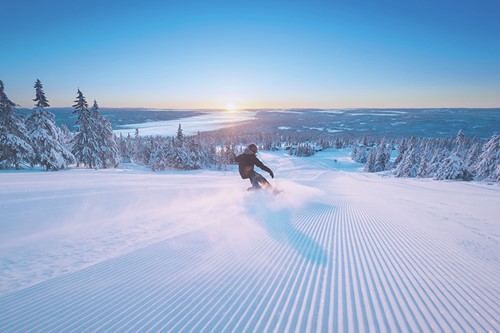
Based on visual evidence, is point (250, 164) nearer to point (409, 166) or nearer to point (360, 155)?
point (409, 166)

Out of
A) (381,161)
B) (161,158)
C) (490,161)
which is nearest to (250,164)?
(490,161)

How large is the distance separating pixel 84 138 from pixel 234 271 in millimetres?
37804

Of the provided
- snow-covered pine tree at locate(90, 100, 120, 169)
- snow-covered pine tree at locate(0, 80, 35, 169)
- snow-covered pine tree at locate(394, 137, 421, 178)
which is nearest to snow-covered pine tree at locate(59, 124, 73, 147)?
snow-covered pine tree at locate(90, 100, 120, 169)

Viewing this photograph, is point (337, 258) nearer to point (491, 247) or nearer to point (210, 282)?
point (210, 282)

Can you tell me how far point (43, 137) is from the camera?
24.6 metres

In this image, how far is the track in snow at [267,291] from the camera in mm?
2428

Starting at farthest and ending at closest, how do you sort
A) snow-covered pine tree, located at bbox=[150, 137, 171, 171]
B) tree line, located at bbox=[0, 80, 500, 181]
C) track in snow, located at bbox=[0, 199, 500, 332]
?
1. snow-covered pine tree, located at bbox=[150, 137, 171, 171]
2. tree line, located at bbox=[0, 80, 500, 181]
3. track in snow, located at bbox=[0, 199, 500, 332]

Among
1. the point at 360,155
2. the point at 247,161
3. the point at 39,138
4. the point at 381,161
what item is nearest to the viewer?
the point at 247,161

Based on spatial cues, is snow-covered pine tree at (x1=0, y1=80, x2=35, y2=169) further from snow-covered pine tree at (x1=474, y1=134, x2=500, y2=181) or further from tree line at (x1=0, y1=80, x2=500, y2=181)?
snow-covered pine tree at (x1=474, y1=134, x2=500, y2=181)

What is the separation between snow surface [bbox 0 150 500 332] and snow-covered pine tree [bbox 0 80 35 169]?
2204 centimetres

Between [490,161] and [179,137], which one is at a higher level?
[179,137]


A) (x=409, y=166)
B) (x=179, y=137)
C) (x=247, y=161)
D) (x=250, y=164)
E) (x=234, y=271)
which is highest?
(x=247, y=161)

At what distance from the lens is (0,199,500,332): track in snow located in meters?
2.43

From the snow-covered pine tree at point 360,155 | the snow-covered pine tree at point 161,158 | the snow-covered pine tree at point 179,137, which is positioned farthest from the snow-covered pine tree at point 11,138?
the snow-covered pine tree at point 360,155
